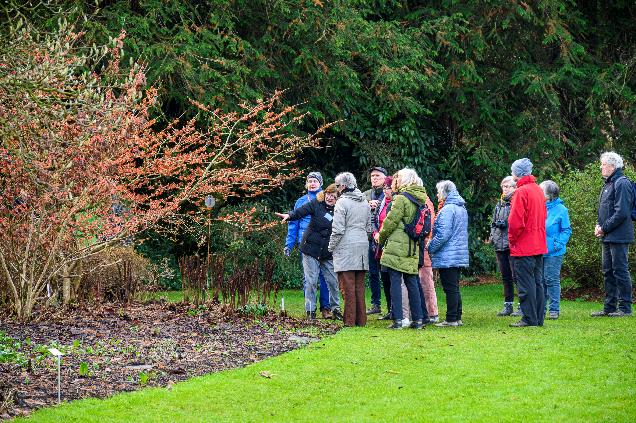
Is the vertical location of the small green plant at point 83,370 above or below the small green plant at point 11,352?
below

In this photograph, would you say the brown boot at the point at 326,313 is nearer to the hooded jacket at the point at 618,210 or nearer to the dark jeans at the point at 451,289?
the dark jeans at the point at 451,289

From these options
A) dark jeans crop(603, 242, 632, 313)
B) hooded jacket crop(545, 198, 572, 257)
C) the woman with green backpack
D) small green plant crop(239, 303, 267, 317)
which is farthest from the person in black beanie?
dark jeans crop(603, 242, 632, 313)

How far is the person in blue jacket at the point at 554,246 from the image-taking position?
13453 millimetres

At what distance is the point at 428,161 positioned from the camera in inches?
911

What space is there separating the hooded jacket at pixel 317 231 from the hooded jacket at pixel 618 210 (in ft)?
12.2

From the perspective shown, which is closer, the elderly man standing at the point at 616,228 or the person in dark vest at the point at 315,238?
the elderly man standing at the point at 616,228

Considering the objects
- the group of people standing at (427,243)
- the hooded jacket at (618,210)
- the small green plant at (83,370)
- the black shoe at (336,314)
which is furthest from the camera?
the black shoe at (336,314)

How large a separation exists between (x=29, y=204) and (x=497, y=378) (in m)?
6.73

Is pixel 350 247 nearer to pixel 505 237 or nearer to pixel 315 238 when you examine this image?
pixel 315 238

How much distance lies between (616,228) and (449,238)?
2.40 m

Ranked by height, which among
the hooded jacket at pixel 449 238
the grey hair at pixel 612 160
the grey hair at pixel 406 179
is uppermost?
the grey hair at pixel 612 160

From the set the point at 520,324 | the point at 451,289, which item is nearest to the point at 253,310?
the point at 451,289

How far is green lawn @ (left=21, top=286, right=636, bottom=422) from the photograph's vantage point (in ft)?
23.2

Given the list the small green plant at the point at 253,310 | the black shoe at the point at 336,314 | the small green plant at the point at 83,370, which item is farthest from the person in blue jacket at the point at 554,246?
the small green plant at the point at 83,370
